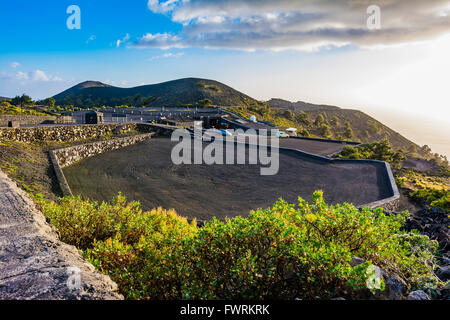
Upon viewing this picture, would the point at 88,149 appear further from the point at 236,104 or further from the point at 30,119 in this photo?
the point at 236,104

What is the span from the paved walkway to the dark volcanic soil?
6497mm

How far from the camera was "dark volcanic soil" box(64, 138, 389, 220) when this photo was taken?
12.0 metres

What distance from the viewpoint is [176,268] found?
3773mm

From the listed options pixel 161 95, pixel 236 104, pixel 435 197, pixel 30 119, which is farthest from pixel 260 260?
pixel 161 95

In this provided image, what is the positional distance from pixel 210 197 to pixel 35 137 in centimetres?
1259

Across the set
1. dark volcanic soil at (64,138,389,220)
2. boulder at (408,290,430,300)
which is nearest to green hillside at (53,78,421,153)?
dark volcanic soil at (64,138,389,220)

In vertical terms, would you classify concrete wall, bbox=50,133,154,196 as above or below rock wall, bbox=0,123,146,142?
below

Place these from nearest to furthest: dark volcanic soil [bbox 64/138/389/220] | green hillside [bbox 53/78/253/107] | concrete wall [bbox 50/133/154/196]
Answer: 1. dark volcanic soil [bbox 64/138/389/220]
2. concrete wall [bbox 50/133/154/196]
3. green hillside [bbox 53/78/253/107]

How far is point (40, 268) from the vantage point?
341 cm

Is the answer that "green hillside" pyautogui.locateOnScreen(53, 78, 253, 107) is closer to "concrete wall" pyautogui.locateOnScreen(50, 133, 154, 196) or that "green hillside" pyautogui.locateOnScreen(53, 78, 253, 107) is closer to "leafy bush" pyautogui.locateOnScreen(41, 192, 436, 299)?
"concrete wall" pyautogui.locateOnScreen(50, 133, 154, 196)

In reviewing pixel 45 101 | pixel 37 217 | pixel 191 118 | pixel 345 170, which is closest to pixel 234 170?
pixel 345 170

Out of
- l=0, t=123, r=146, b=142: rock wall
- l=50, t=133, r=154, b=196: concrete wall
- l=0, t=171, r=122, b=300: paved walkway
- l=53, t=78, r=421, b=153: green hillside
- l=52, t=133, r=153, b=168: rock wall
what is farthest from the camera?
l=53, t=78, r=421, b=153: green hillside

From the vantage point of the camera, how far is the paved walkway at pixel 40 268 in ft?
9.65
